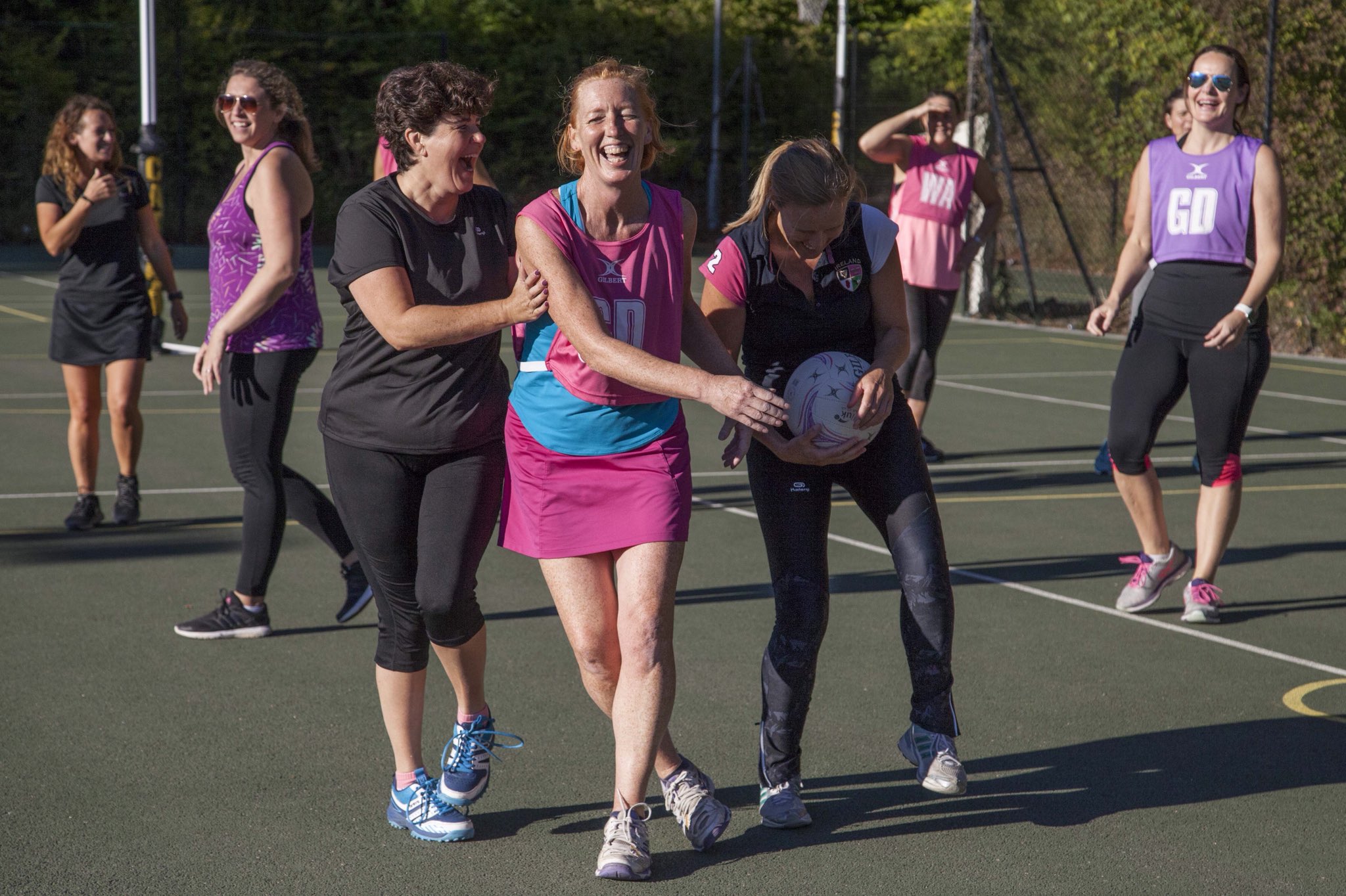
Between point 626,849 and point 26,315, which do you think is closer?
point 626,849

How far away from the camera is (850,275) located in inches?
156

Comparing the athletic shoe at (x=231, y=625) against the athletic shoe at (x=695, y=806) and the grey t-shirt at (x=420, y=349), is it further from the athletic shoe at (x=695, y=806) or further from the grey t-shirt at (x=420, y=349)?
the athletic shoe at (x=695, y=806)

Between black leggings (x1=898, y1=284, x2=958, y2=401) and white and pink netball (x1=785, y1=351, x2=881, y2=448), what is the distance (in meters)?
5.23

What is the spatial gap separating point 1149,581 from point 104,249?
17.2 ft

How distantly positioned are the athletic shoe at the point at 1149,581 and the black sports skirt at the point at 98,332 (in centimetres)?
481

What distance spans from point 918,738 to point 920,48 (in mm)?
22494

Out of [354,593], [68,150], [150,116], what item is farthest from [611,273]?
[150,116]

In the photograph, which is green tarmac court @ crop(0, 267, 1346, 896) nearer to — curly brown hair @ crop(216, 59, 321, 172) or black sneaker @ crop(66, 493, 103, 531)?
black sneaker @ crop(66, 493, 103, 531)

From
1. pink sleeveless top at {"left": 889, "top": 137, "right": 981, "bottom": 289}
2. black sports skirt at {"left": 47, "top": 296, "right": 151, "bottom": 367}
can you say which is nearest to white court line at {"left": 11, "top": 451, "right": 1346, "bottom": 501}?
black sports skirt at {"left": 47, "top": 296, "right": 151, "bottom": 367}

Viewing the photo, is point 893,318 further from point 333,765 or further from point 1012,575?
point 1012,575

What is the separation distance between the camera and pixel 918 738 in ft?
13.0

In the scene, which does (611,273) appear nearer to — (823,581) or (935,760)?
(823,581)

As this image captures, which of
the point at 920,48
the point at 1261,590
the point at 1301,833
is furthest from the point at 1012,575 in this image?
the point at 920,48

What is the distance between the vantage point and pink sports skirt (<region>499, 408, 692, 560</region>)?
3.55 m
